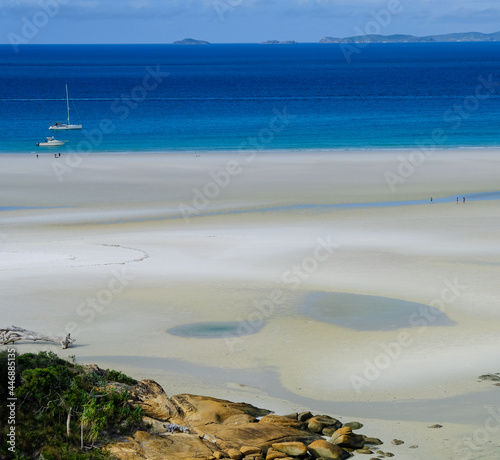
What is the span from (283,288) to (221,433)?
12.0m

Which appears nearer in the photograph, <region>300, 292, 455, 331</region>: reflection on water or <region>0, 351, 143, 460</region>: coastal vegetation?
<region>0, 351, 143, 460</region>: coastal vegetation

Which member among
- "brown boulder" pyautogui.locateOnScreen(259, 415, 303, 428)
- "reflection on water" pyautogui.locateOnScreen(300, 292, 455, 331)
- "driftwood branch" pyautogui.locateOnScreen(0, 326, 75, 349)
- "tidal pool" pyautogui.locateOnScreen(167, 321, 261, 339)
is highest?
"reflection on water" pyautogui.locateOnScreen(300, 292, 455, 331)

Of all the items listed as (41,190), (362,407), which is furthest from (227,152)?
(362,407)

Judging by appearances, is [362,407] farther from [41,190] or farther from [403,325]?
[41,190]

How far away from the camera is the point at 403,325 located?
955 inches

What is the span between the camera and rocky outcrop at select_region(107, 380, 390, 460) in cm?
1541

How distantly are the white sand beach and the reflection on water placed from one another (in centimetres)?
9

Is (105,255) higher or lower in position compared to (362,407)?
higher

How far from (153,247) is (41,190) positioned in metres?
17.5

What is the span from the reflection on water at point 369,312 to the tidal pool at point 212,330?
2.29 metres

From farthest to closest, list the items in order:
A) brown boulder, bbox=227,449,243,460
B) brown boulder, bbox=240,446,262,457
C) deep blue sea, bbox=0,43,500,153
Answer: deep blue sea, bbox=0,43,500,153
brown boulder, bbox=240,446,262,457
brown boulder, bbox=227,449,243,460

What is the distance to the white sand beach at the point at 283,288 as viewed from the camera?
19.6m

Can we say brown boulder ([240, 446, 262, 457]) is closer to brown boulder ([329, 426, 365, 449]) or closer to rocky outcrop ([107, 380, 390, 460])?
rocky outcrop ([107, 380, 390, 460])

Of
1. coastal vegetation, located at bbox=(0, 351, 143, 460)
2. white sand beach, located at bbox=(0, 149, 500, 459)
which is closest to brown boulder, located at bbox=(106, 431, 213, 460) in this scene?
coastal vegetation, located at bbox=(0, 351, 143, 460)
